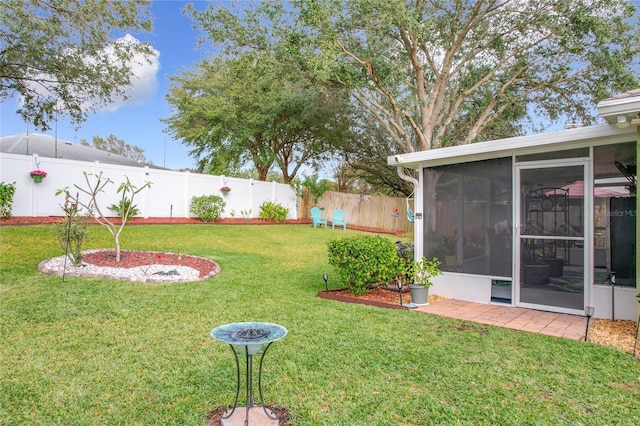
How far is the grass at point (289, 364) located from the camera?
2668 mm

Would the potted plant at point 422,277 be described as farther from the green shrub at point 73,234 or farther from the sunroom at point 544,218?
the green shrub at point 73,234

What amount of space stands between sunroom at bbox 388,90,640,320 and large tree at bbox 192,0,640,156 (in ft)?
19.5

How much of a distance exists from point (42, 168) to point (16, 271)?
570 cm

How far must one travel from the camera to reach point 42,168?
1049 centimetres

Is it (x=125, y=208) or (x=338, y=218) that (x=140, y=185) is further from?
(x=338, y=218)

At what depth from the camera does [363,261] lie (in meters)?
5.76

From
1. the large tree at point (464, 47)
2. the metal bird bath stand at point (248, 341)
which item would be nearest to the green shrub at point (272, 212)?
the large tree at point (464, 47)

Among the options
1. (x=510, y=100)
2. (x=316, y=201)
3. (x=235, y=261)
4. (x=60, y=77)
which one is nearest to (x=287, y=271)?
(x=235, y=261)

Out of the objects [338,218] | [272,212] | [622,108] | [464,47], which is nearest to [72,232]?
[622,108]

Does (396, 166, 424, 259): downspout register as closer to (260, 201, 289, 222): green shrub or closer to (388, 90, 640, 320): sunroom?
(388, 90, 640, 320): sunroom

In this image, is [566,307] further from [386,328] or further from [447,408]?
[447,408]

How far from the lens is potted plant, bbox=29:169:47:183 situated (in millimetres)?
10232

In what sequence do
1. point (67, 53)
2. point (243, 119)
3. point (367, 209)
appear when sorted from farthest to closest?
point (367, 209), point (243, 119), point (67, 53)

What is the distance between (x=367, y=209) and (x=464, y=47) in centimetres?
770
